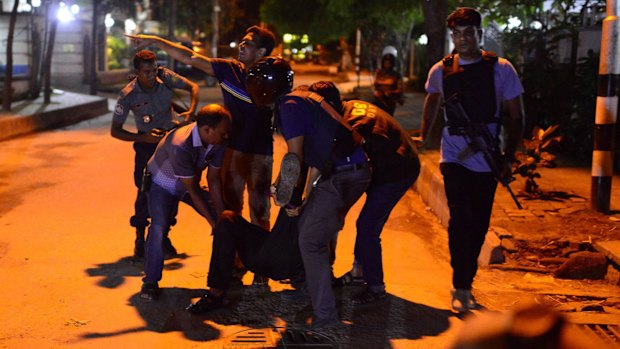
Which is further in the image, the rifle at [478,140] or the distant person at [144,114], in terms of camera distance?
the distant person at [144,114]

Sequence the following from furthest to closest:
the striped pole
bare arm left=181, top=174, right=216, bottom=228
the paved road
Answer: the striped pole < bare arm left=181, top=174, right=216, bottom=228 < the paved road

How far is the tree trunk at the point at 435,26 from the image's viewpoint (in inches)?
559

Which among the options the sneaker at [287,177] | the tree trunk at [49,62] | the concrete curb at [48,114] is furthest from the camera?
the tree trunk at [49,62]

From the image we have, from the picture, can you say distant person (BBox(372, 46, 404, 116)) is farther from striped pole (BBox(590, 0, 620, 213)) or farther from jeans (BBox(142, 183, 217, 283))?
jeans (BBox(142, 183, 217, 283))

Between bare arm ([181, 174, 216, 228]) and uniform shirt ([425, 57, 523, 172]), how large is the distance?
155 centimetres

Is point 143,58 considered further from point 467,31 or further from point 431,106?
point 467,31

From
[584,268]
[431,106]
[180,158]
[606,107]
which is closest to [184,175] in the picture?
[180,158]

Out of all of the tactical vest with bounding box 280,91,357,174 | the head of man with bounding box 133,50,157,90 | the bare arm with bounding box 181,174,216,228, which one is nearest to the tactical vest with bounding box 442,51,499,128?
the tactical vest with bounding box 280,91,357,174

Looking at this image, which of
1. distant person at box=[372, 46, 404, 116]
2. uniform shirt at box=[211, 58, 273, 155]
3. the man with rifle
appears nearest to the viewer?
the man with rifle

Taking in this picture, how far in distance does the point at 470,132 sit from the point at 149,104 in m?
2.82

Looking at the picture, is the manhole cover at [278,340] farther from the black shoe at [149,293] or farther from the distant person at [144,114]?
the distant person at [144,114]

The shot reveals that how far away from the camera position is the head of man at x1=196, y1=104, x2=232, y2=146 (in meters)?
5.70

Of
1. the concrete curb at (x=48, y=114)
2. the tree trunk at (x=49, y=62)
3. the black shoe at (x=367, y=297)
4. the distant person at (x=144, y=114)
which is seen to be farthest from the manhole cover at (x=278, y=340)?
the tree trunk at (x=49, y=62)

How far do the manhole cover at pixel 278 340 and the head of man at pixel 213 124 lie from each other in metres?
1.21
